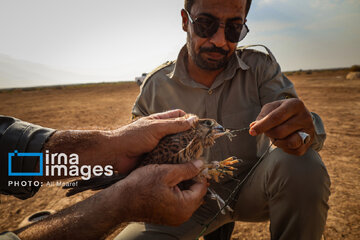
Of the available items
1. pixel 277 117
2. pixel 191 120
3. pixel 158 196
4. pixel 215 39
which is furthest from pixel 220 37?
pixel 158 196

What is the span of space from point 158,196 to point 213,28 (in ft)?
6.83

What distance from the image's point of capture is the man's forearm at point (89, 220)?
137 cm

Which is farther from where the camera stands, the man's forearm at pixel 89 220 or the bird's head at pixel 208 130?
the bird's head at pixel 208 130

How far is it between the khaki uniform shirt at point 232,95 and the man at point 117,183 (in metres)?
0.73

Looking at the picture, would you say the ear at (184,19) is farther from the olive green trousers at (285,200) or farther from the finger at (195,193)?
the finger at (195,193)

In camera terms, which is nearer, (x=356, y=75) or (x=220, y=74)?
(x=220, y=74)

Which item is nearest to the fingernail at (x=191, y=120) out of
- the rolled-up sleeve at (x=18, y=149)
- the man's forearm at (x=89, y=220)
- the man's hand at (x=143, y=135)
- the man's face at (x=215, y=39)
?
the man's hand at (x=143, y=135)

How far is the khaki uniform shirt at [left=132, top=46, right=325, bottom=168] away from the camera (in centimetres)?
253

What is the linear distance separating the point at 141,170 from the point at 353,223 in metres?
3.01

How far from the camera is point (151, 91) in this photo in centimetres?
291

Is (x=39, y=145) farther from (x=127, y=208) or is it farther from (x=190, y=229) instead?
(x=190, y=229)

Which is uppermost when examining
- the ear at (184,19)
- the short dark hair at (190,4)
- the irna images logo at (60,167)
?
the short dark hair at (190,4)

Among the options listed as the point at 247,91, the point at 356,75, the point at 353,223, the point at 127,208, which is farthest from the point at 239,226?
the point at 356,75

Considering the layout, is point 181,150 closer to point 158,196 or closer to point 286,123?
point 158,196
